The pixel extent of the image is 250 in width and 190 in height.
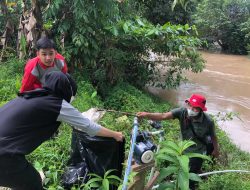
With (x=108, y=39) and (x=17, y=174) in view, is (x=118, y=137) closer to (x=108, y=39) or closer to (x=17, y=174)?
(x=17, y=174)

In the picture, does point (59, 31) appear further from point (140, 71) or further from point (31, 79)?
point (31, 79)

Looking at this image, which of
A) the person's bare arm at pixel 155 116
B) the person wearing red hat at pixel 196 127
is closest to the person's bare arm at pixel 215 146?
the person wearing red hat at pixel 196 127

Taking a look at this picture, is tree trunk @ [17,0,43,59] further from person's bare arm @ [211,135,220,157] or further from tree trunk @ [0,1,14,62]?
person's bare arm @ [211,135,220,157]

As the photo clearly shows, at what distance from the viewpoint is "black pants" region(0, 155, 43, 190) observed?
2506mm

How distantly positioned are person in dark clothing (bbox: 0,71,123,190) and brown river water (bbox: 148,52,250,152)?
5313mm

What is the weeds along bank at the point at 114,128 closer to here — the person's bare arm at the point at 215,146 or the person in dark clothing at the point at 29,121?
the person's bare arm at the point at 215,146

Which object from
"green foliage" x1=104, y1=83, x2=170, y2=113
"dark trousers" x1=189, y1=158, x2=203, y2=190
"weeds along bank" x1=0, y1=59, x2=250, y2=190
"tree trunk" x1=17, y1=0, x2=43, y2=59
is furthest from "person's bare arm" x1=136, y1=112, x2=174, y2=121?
"tree trunk" x1=17, y1=0, x2=43, y2=59

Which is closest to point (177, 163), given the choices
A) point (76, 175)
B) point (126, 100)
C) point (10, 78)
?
point (76, 175)

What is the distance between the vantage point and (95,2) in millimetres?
6551

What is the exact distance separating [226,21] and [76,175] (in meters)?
20.2

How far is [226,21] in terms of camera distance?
70.7 ft

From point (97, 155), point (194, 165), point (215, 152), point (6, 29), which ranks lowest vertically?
point (194, 165)

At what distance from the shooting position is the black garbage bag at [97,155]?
119 inches

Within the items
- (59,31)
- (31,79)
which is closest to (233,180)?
(31,79)
